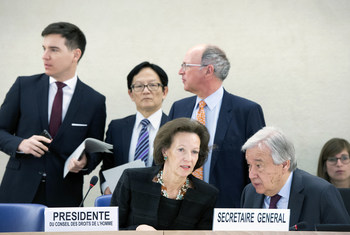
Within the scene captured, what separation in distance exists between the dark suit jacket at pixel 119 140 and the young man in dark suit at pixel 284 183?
3.96 feet

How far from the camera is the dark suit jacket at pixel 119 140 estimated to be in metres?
3.48

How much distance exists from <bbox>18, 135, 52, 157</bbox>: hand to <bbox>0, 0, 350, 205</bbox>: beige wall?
1732 millimetres

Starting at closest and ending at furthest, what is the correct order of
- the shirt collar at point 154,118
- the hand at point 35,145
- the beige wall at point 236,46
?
the hand at point 35,145 < the shirt collar at point 154,118 < the beige wall at point 236,46

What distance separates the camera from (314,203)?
2.31m

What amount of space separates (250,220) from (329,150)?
8.74ft

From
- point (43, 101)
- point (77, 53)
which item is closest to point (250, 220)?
point (43, 101)

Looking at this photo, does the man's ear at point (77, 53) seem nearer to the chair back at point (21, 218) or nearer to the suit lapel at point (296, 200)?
the chair back at point (21, 218)

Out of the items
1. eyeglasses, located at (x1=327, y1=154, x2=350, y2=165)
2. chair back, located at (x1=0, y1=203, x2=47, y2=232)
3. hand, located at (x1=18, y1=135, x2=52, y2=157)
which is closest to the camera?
chair back, located at (x1=0, y1=203, x2=47, y2=232)

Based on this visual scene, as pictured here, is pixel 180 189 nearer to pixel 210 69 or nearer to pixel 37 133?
pixel 210 69

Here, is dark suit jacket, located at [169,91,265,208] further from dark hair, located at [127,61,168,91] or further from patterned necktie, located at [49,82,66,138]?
patterned necktie, located at [49,82,66,138]

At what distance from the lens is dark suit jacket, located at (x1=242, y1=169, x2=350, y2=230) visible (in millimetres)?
2244

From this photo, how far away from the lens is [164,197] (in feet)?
8.17

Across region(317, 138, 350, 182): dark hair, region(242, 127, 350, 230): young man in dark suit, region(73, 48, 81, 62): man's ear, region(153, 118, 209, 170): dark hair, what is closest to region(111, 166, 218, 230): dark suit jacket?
region(153, 118, 209, 170): dark hair

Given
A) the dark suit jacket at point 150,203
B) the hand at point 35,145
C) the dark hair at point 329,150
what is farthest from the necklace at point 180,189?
the dark hair at point 329,150
